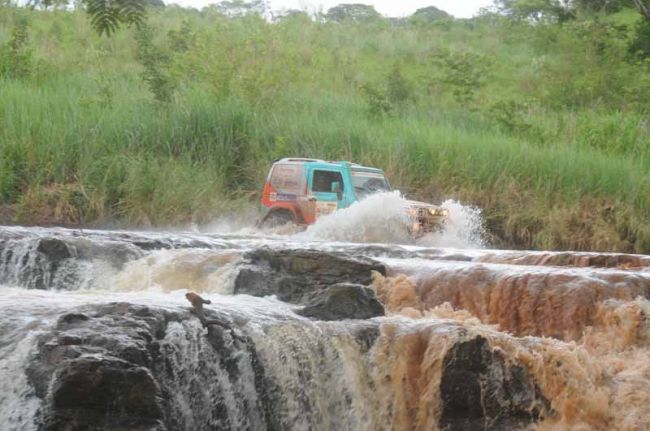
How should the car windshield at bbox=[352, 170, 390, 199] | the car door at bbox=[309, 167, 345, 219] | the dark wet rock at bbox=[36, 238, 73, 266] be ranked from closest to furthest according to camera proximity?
the dark wet rock at bbox=[36, 238, 73, 266] < the car door at bbox=[309, 167, 345, 219] < the car windshield at bbox=[352, 170, 390, 199]

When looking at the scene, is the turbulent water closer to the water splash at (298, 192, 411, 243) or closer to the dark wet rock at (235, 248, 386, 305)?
the dark wet rock at (235, 248, 386, 305)

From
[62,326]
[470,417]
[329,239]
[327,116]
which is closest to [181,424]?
[62,326]

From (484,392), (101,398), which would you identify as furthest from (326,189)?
(101,398)

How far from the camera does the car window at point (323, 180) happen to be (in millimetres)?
14453

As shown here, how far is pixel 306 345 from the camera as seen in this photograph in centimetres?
680

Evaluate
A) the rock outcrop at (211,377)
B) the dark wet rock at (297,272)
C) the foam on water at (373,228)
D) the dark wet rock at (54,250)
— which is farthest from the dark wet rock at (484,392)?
the foam on water at (373,228)

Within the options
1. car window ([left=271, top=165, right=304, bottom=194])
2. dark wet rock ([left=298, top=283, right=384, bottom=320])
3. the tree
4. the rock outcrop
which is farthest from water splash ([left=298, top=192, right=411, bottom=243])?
the tree

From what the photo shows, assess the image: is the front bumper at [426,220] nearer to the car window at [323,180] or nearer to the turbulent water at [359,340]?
the car window at [323,180]

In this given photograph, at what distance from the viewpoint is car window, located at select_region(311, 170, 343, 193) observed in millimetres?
14453

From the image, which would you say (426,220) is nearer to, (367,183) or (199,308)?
(367,183)

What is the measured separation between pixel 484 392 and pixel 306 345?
46.9 inches

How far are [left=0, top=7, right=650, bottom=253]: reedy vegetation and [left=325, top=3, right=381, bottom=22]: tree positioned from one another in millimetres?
15072

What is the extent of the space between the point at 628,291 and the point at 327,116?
12682mm

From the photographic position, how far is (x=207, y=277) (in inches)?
379
